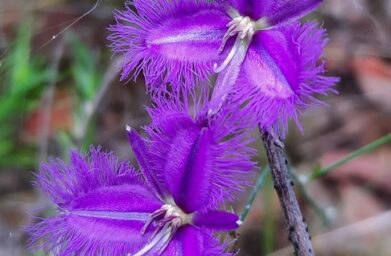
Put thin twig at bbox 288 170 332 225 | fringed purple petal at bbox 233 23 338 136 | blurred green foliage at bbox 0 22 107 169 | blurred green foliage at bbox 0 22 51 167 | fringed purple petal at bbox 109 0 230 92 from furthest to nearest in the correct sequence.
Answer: blurred green foliage at bbox 0 22 51 167, blurred green foliage at bbox 0 22 107 169, thin twig at bbox 288 170 332 225, fringed purple petal at bbox 109 0 230 92, fringed purple petal at bbox 233 23 338 136

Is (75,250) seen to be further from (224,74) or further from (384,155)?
(384,155)

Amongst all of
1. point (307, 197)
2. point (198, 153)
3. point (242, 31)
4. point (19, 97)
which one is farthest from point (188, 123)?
point (19, 97)

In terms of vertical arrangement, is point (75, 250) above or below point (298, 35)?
below

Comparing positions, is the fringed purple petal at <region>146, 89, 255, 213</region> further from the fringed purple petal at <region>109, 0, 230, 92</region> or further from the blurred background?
the blurred background

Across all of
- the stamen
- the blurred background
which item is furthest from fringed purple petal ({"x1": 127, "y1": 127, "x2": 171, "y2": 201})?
the blurred background

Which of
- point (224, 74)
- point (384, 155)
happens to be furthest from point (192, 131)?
point (384, 155)

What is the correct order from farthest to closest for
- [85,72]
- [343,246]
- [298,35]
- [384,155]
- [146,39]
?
1. [384,155]
2. [343,246]
3. [85,72]
4. [146,39]
5. [298,35]
